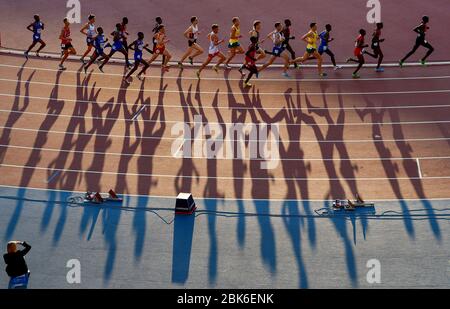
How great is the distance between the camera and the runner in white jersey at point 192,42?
19.9 metres

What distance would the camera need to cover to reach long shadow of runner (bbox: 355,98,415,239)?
14656 mm

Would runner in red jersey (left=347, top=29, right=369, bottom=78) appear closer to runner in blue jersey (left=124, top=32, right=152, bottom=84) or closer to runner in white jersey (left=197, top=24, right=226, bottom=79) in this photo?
runner in white jersey (left=197, top=24, right=226, bottom=79)

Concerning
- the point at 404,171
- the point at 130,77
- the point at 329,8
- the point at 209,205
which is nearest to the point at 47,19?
the point at 130,77

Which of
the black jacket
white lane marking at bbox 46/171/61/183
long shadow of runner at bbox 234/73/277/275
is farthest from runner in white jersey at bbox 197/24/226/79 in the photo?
the black jacket

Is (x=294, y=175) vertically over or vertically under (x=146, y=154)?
under

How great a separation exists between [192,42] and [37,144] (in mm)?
5304

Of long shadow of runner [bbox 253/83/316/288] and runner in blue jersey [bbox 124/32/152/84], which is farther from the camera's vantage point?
runner in blue jersey [bbox 124/32/152/84]

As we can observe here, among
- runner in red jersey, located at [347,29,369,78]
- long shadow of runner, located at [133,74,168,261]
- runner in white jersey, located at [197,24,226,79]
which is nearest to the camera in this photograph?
long shadow of runner, located at [133,74,168,261]

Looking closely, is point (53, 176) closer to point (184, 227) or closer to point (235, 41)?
point (184, 227)

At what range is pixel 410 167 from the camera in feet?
54.0

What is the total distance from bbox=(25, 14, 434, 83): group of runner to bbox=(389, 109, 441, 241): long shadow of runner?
2520 mm

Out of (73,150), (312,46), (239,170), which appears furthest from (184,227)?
(312,46)

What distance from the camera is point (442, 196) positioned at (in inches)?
607

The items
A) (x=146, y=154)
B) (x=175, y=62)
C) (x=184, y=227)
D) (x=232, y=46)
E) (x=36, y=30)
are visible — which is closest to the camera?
(x=184, y=227)
